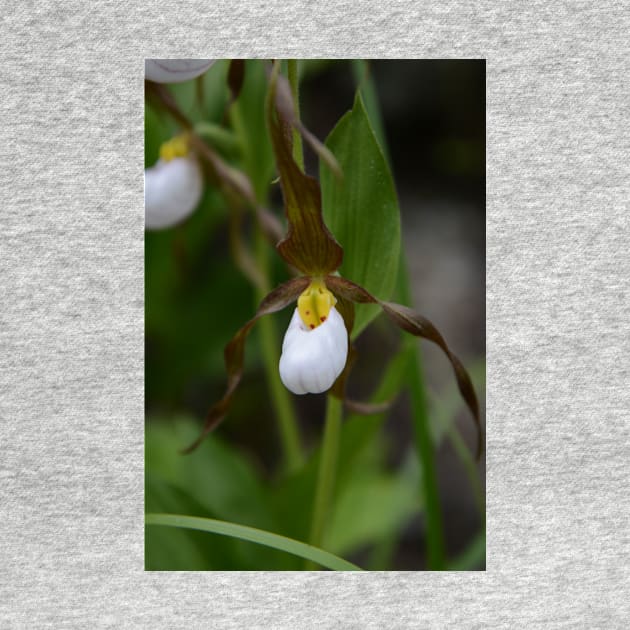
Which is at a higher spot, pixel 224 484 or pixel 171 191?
pixel 171 191

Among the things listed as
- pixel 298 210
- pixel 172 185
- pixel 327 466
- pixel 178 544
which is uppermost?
pixel 172 185

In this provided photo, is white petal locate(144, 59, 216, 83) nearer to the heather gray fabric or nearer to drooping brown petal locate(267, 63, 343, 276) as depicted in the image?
the heather gray fabric

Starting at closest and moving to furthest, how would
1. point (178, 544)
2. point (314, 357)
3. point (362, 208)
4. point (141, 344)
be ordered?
point (314, 357) < point (362, 208) < point (141, 344) < point (178, 544)

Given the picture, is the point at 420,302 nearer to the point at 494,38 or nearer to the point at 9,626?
the point at 494,38

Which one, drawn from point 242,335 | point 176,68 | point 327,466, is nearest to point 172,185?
point 176,68

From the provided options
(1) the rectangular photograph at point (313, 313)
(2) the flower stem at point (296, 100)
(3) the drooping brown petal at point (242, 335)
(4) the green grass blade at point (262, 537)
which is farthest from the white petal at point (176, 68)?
(4) the green grass blade at point (262, 537)

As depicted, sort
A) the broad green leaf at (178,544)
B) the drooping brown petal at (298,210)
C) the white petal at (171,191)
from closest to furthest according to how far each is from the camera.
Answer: the drooping brown petal at (298,210) < the broad green leaf at (178,544) < the white petal at (171,191)

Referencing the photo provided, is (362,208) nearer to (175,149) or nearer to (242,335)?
(242,335)

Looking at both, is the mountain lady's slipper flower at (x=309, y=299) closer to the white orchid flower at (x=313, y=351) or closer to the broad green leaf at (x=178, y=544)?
the white orchid flower at (x=313, y=351)
